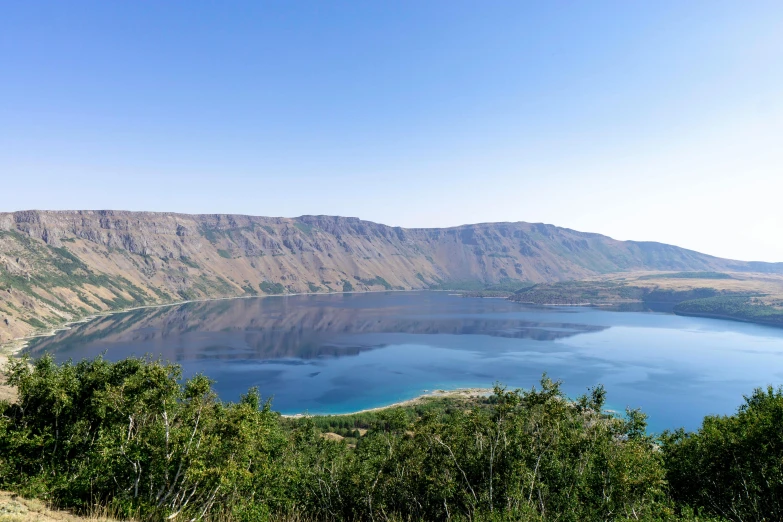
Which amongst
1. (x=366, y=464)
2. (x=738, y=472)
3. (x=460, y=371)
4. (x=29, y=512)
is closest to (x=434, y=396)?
(x=460, y=371)

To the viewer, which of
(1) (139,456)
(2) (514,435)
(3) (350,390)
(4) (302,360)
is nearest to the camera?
(1) (139,456)

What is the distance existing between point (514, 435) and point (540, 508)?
4.15 metres

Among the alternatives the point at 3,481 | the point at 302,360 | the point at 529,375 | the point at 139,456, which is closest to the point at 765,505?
the point at 139,456

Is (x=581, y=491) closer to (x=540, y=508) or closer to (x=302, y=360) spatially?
(x=540, y=508)

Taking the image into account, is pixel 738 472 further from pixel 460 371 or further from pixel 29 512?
pixel 460 371

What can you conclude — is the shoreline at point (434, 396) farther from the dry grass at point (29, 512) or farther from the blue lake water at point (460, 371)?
the dry grass at point (29, 512)

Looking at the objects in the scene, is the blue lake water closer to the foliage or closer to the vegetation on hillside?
the foliage

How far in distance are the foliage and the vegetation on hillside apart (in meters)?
0.11

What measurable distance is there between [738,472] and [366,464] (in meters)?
24.3

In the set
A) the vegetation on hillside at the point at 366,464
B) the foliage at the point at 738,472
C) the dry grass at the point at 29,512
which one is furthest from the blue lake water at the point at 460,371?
the dry grass at the point at 29,512

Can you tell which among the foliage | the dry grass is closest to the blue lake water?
the foliage

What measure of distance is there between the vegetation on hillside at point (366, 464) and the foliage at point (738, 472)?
4.3 inches

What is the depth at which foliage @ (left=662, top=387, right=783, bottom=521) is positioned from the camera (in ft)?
79.5

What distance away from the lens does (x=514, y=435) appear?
1039 inches
